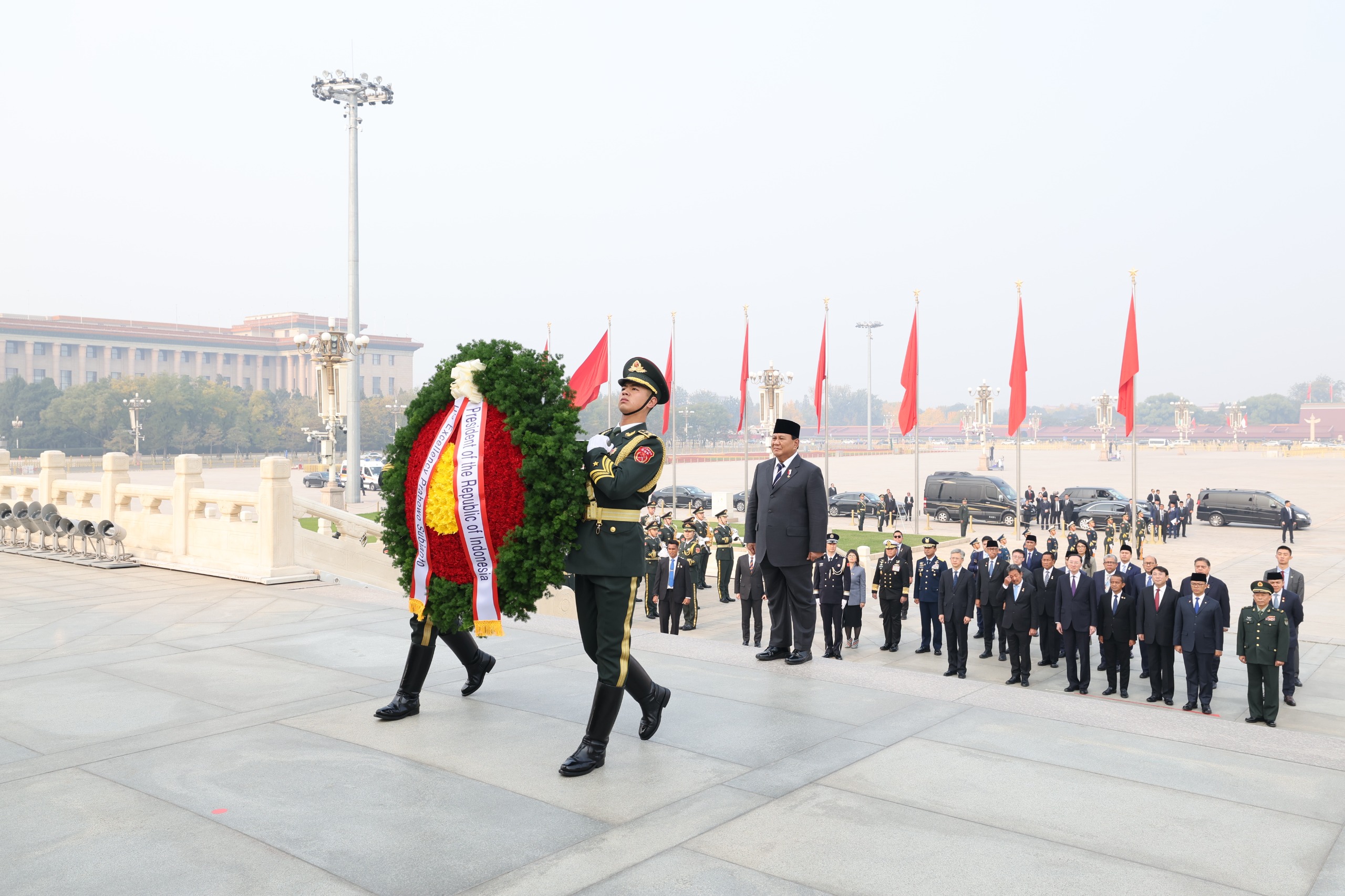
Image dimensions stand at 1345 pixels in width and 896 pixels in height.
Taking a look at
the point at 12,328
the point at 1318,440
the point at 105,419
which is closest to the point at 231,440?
the point at 105,419

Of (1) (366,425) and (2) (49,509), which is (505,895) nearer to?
(2) (49,509)

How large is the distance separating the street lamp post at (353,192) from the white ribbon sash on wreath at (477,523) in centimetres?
3007

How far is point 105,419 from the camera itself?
7969 cm

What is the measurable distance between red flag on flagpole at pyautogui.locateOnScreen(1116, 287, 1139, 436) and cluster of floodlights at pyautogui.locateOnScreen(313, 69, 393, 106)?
2705 cm

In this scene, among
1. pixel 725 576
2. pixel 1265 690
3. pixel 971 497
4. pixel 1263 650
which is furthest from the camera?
pixel 971 497

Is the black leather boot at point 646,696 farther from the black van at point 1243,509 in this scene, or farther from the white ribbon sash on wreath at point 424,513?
the black van at point 1243,509

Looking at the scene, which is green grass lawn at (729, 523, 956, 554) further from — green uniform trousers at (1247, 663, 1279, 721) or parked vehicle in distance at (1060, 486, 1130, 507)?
green uniform trousers at (1247, 663, 1279, 721)

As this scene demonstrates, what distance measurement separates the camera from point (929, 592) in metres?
13.3

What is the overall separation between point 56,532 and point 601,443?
12.9m

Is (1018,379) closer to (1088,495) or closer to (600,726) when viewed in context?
(1088,495)

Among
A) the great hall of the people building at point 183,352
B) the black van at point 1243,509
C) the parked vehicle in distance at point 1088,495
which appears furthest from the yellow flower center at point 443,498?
the great hall of the people building at point 183,352

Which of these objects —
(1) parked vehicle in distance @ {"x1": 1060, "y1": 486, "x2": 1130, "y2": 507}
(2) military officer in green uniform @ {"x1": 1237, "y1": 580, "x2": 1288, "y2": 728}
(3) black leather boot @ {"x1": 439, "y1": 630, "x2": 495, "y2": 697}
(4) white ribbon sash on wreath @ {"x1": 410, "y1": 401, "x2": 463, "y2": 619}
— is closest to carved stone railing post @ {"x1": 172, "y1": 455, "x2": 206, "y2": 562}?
(3) black leather boot @ {"x1": 439, "y1": 630, "x2": 495, "y2": 697}

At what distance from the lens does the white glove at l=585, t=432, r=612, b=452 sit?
15.5 feet

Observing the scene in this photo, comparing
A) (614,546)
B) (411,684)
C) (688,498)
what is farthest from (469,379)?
(688,498)
